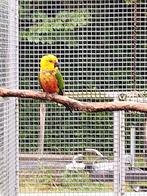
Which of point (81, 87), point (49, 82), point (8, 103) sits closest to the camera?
point (49, 82)

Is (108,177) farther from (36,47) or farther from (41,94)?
(41,94)

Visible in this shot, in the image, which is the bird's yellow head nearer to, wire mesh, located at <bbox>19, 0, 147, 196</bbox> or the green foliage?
wire mesh, located at <bbox>19, 0, 147, 196</bbox>

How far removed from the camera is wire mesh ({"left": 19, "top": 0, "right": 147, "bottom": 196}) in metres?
4.00

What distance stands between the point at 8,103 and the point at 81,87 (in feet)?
1.89

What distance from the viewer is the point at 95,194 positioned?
3.99 metres

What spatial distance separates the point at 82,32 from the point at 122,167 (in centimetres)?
92

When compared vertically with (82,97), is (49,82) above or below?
above

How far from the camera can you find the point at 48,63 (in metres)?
3.20

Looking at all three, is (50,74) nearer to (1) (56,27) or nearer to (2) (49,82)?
(2) (49,82)

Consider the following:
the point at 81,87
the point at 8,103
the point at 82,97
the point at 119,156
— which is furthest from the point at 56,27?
the point at 119,156

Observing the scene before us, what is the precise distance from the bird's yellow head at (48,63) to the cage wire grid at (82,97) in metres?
0.64

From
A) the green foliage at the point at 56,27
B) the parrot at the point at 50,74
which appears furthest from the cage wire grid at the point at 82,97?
the parrot at the point at 50,74

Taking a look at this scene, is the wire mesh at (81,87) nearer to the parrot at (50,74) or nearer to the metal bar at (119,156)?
the metal bar at (119,156)

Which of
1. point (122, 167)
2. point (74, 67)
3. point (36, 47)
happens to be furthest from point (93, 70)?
point (122, 167)
